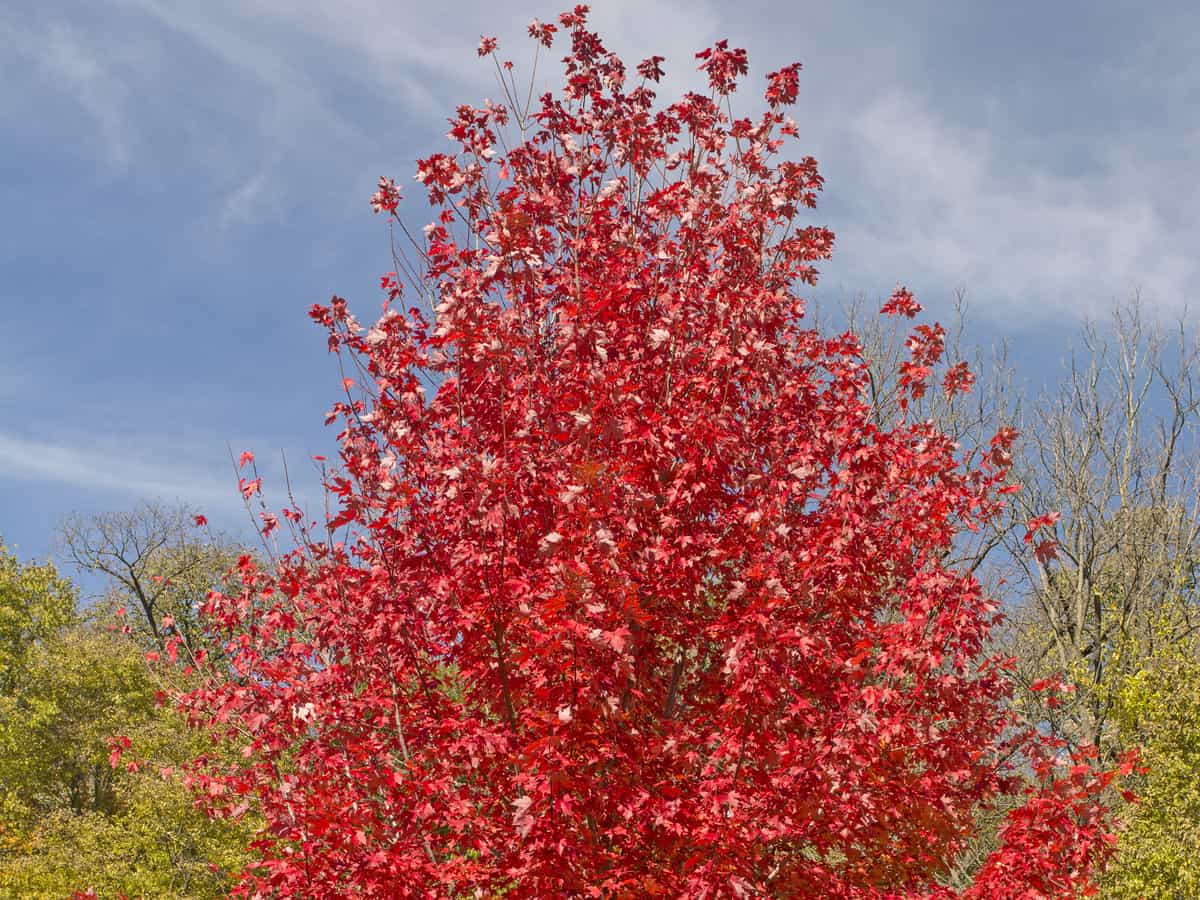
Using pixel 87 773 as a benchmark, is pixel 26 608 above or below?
above

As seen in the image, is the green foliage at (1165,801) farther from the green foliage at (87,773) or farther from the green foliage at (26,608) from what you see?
the green foliage at (26,608)

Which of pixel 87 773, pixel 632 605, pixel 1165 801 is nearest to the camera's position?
pixel 632 605

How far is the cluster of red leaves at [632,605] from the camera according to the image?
6.50 metres

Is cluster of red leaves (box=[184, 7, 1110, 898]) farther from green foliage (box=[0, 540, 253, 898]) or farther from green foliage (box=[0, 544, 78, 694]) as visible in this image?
green foliage (box=[0, 544, 78, 694])

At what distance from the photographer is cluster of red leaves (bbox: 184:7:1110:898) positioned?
650 cm

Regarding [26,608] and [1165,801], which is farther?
[26,608]

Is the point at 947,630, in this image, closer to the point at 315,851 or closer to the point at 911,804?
the point at 911,804

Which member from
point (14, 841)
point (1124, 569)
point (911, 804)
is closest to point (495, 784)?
point (911, 804)

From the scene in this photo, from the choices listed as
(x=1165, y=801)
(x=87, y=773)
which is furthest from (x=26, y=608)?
(x=1165, y=801)

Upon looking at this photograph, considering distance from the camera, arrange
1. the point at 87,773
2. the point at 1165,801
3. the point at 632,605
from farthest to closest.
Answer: the point at 87,773, the point at 1165,801, the point at 632,605

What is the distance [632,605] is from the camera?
6109mm

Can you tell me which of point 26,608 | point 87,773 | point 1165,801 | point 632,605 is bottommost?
point 632,605

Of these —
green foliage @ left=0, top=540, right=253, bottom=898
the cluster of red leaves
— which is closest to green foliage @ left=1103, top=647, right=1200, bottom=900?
the cluster of red leaves

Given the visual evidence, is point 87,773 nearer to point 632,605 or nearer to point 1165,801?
point 1165,801
